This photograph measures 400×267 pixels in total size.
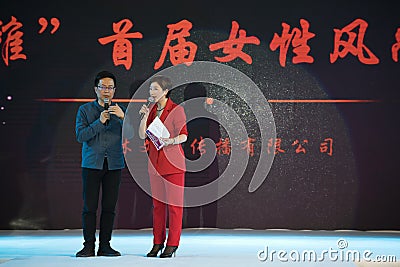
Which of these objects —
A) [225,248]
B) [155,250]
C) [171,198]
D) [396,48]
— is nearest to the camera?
[171,198]

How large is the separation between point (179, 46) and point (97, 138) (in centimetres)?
169

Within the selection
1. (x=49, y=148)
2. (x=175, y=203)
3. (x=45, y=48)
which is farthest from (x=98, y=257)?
(x=45, y=48)

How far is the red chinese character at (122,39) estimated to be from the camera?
5.86 metres

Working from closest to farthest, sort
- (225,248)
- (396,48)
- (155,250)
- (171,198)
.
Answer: (171,198) < (155,250) < (225,248) < (396,48)

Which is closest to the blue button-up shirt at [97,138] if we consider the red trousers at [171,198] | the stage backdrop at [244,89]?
the red trousers at [171,198]

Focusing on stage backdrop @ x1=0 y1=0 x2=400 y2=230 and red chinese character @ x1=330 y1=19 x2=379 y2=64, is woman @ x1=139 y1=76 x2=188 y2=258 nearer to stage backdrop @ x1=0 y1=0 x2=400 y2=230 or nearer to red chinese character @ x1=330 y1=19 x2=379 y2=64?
stage backdrop @ x1=0 y1=0 x2=400 y2=230

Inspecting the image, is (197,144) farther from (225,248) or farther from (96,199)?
(96,199)

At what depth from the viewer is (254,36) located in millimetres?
5844

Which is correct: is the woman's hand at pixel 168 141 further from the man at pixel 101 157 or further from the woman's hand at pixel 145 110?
the man at pixel 101 157

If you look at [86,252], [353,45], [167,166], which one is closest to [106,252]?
[86,252]

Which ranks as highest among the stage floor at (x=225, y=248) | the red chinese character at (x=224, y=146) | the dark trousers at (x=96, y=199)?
the red chinese character at (x=224, y=146)

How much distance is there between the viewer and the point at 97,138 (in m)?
4.46

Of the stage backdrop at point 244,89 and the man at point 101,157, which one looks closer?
the man at point 101,157

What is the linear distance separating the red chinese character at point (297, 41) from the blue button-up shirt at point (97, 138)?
1929mm
